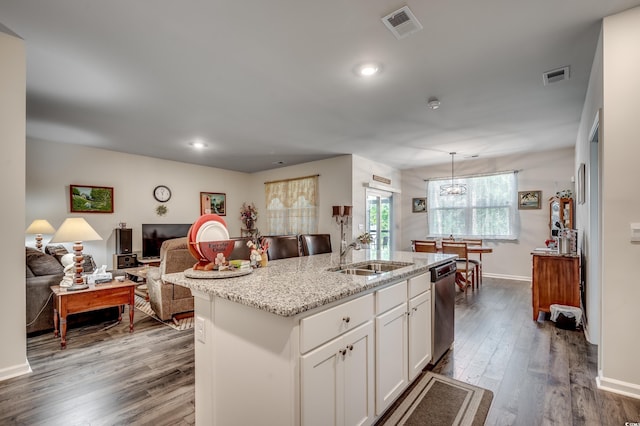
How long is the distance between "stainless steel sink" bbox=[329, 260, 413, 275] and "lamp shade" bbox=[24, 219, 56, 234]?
504 cm

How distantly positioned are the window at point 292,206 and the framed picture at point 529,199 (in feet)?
13.7

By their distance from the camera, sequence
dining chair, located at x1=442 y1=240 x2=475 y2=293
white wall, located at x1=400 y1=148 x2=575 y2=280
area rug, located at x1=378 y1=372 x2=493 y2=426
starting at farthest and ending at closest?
white wall, located at x1=400 y1=148 x2=575 y2=280 < dining chair, located at x1=442 y1=240 x2=475 y2=293 < area rug, located at x1=378 y1=372 x2=493 y2=426

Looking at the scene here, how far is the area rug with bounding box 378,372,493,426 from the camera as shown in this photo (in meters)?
1.79

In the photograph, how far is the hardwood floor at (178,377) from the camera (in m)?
1.82

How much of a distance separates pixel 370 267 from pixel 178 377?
178 centimetres

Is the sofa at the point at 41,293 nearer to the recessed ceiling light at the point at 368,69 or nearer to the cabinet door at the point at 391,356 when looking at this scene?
the cabinet door at the point at 391,356

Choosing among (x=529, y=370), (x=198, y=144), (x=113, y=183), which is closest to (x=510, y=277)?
(x=529, y=370)

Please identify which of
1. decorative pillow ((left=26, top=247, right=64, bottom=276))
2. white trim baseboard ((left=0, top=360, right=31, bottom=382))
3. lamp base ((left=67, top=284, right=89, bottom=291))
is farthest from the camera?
decorative pillow ((left=26, top=247, right=64, bottom=276))

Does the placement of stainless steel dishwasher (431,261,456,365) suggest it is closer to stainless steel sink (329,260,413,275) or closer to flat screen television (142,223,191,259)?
stainless steel sink (329,260,413,275)

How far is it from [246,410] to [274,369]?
335mm

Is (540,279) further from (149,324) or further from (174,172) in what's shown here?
(174,172)

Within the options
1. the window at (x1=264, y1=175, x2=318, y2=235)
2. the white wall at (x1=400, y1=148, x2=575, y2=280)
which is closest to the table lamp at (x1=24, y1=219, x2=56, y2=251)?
the window at (x1=264, y1=175, x2=318, y2=235)

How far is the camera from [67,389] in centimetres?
211

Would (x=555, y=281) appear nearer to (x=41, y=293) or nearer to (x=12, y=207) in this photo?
(x=12, y=207)
